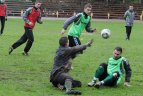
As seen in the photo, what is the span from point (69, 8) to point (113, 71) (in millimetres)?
47778

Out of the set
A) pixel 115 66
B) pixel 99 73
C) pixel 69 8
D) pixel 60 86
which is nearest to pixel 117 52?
pixel 115 66

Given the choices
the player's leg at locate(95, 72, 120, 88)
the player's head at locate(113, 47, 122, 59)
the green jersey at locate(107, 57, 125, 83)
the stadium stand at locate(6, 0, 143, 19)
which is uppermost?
the player's head at locate(113, 47, 122, 59)

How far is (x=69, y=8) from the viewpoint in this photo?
58.3 m

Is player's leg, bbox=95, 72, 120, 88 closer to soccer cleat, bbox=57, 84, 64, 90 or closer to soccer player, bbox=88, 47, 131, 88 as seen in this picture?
soccer player, bbox=88, 47, 131, 88

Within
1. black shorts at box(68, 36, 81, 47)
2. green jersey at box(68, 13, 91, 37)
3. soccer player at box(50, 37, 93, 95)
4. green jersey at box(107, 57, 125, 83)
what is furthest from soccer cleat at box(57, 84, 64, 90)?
green jersey at box(68, 13, 91, 37)

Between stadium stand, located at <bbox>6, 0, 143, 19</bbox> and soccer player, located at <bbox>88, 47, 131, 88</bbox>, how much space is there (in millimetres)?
45652

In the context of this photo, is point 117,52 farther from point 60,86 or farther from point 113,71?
point 60,86

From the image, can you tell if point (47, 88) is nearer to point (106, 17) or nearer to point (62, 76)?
point (62, 76)

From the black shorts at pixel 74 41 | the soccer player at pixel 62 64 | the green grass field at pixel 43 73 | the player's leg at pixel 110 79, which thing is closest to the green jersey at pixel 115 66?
the player's leg at pixel 110 79

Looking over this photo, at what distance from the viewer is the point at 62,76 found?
10.3 meters

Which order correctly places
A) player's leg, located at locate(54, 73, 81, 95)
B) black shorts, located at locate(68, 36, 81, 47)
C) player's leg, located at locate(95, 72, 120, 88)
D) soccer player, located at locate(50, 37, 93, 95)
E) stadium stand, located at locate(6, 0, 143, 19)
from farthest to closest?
1. stadium stand, located at locate(6, 0, 143, 19)
2. black shorts, located at locate(68, 36, 81, 47)
3. player's leg, located at locate(95, 72, 120, 88)
4. soccer player, located at locate(50, 37, 93, 95)
5. player's leg, located at locate(54, 73, 81, 95)

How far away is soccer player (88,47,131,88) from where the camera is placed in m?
10.8

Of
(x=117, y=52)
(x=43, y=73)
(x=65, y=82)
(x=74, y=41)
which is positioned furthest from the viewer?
(x=74, y=41)

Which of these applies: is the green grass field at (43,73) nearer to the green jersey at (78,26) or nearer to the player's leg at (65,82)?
the player's leg at (65,82)
